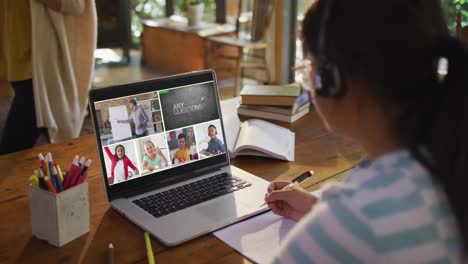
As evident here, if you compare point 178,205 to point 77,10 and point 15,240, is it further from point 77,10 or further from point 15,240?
point 77,10

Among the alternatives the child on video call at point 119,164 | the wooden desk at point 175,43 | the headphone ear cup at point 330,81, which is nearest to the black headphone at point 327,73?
the headphone ear cup at point 330,81

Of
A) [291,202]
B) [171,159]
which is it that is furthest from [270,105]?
[291,202]

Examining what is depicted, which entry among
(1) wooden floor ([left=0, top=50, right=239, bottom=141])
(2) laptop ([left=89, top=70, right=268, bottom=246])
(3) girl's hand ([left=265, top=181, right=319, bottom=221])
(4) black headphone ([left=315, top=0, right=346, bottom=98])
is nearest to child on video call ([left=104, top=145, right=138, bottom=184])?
(2) laptop ([left=89, top=70, right=268, bottom=246])

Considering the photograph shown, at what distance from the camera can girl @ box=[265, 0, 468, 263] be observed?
0.67 m

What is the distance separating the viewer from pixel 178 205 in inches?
49.6

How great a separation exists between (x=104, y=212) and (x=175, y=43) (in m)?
4.44

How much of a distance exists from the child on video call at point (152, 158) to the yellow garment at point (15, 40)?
1.41m

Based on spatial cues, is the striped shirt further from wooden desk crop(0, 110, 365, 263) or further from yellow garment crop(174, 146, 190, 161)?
yellow garment crop(174, 146, 190, 161)

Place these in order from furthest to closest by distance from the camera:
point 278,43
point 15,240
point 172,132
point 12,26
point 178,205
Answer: point 278,43 < point 12,26 < point 172,132 < point 178,205 < point 15,240

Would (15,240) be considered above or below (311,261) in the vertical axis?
below

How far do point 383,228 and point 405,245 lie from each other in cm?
3

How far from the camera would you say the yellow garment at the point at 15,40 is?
241 cm

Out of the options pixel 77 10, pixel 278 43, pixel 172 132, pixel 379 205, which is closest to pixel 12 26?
pixel 77 10

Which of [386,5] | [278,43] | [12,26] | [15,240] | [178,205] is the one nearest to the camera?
[386,5]
